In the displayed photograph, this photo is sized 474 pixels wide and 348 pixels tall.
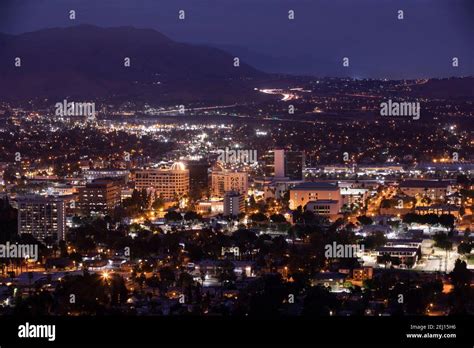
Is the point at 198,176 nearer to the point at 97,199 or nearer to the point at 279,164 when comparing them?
the point at 279,164

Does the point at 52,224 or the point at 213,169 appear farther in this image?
the point at 213,169

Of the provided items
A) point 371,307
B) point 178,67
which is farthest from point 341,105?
point 371,307

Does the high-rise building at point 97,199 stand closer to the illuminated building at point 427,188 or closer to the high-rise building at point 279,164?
the high-rise building at point 279,164

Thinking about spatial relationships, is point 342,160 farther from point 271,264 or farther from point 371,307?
point 371,307

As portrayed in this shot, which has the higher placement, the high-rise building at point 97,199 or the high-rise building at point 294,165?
the high-rise building at point 294,165

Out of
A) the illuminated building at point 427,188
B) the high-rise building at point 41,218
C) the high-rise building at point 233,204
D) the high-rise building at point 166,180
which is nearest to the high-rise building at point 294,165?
the high-rise building at point 166,180

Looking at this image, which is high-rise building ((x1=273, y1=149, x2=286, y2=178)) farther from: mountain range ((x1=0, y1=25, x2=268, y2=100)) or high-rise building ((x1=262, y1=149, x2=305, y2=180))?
mountain range ((x1=0, y1=25, x2=268, y2=100))

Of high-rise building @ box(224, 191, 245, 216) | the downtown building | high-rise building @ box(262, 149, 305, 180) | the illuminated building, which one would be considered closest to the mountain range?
high-rise building @ box(262, 149, 305, 180)
